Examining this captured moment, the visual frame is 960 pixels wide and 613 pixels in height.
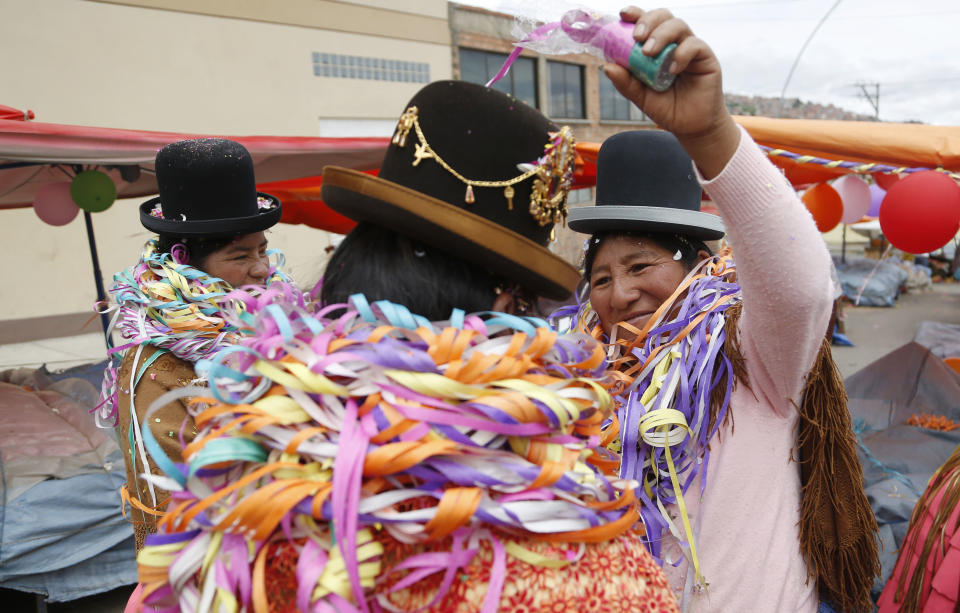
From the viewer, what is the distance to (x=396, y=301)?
96 cm

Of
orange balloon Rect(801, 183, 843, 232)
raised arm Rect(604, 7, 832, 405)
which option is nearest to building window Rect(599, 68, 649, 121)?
orange balloon Rect(801, 183, 843, 232)

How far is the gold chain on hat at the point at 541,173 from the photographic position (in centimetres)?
99

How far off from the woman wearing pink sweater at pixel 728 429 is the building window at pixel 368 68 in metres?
12.9

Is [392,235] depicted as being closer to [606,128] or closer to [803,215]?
[803,215]

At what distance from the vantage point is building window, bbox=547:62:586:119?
1838 centimetres

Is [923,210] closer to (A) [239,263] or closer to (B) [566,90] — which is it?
(A) [239,263]

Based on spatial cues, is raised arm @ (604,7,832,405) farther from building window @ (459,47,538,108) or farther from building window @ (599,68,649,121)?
building window @ (599,68,649,121)

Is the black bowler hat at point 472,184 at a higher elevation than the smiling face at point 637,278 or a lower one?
higher

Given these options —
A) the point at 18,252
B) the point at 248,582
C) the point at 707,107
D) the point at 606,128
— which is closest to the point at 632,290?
the point at 707,107

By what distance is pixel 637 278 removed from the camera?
175cm

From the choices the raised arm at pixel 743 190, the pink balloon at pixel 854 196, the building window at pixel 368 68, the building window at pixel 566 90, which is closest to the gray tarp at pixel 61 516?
the raised arm at pixel 743 190

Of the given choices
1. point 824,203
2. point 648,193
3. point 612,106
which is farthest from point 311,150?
point 612,106

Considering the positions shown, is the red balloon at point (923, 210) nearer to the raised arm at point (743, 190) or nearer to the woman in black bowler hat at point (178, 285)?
the raised arm at point (743, 190)

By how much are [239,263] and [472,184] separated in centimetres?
175
